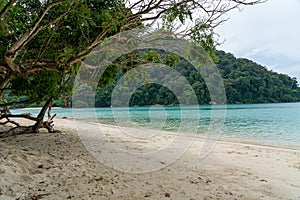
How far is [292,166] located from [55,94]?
19.6 feet

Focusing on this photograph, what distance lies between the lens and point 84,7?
342cm

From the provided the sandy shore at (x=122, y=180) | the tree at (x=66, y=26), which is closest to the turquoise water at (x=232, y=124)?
the sandy shore at (x=122, y=180)

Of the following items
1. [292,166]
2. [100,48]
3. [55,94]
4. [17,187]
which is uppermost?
[100,48]

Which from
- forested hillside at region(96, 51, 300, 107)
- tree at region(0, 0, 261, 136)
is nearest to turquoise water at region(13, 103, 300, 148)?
forested hillside at region(96, 51, 300, 107)

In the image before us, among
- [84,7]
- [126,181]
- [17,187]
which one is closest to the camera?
[17,187]

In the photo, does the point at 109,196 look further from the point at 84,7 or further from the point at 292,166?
the point at 292,166

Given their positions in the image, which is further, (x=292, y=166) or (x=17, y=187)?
(x=292, y=166)

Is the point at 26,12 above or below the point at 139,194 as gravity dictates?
above

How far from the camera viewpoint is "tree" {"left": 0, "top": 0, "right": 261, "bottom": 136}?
3344 mm

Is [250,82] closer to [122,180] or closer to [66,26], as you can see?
[66,26]

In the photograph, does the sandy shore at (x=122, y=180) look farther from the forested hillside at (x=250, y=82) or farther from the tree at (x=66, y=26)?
the forested hillside at (x=250, y=82)

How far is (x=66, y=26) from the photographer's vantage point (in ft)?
15.7

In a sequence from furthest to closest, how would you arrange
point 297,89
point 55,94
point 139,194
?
point 297,89
point 55,94
point 139,194

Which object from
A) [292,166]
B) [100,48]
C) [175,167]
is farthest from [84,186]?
[292,166]
